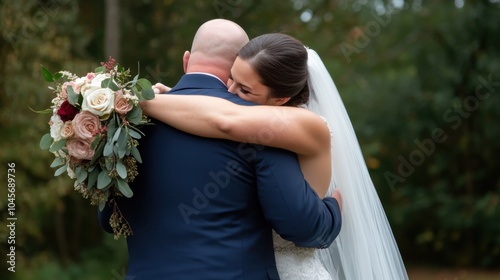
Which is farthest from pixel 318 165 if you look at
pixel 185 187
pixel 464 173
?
pixel 464 173

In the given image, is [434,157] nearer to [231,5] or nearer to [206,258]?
[231,5]

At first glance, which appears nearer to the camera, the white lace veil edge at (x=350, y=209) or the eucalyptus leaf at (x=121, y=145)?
the eucalyptus leaf at (x=121, y=145)

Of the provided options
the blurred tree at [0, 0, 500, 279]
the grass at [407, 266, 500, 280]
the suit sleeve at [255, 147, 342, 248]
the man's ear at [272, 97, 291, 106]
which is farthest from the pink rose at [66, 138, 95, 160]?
the grass at [407, 266, 500, 280]

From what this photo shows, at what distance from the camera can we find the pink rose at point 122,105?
2.85 m

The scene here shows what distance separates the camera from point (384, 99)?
16.3 m

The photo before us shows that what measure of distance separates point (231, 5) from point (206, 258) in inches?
445

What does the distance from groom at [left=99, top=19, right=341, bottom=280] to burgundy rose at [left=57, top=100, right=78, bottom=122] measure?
278mm

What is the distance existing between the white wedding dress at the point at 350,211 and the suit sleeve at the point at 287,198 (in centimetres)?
60

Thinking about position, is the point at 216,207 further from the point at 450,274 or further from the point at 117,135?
the point at 450,274

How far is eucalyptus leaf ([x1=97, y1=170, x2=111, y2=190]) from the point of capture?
2830 millimetres

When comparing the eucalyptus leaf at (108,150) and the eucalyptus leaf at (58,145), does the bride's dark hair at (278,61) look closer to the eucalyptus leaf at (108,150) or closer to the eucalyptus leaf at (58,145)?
the eucalyptus leaf at (108,150)

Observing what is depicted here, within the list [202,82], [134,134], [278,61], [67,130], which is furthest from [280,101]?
[67,130]

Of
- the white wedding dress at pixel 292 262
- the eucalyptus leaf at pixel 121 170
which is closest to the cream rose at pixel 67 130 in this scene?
the eucalyptus leaf at pixel 121 170

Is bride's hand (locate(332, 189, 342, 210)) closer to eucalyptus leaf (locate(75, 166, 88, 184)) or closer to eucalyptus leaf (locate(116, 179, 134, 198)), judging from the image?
eucalyptus leaf (locate(116, 179, 134, 198))
